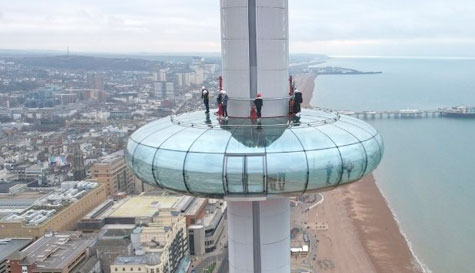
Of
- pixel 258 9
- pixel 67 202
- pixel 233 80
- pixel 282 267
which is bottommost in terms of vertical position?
pixel 67 202

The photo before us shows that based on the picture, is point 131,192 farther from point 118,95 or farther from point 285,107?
point 118,95

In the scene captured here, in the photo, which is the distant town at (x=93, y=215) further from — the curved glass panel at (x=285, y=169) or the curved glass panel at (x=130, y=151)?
the curved glass panel at (x=285, y=169)

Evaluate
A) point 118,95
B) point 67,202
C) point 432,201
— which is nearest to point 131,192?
point 67,202

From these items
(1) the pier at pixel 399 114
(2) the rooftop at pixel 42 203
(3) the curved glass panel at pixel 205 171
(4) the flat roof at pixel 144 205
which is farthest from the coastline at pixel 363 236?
(1) the pier at pixel 399 114

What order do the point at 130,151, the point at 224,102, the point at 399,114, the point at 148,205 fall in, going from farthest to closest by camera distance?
the point at 399,114, the point at 148,205, the point at 224,102, the point at 130,151

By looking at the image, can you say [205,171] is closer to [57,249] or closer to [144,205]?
[57,249]

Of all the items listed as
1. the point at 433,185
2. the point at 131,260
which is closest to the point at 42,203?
the point at 131,260

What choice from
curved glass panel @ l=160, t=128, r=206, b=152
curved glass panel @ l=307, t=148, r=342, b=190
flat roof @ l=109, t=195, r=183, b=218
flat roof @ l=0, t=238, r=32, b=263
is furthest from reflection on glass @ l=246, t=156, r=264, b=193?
flat roof @ l=109, t=195, r=183, b=218
